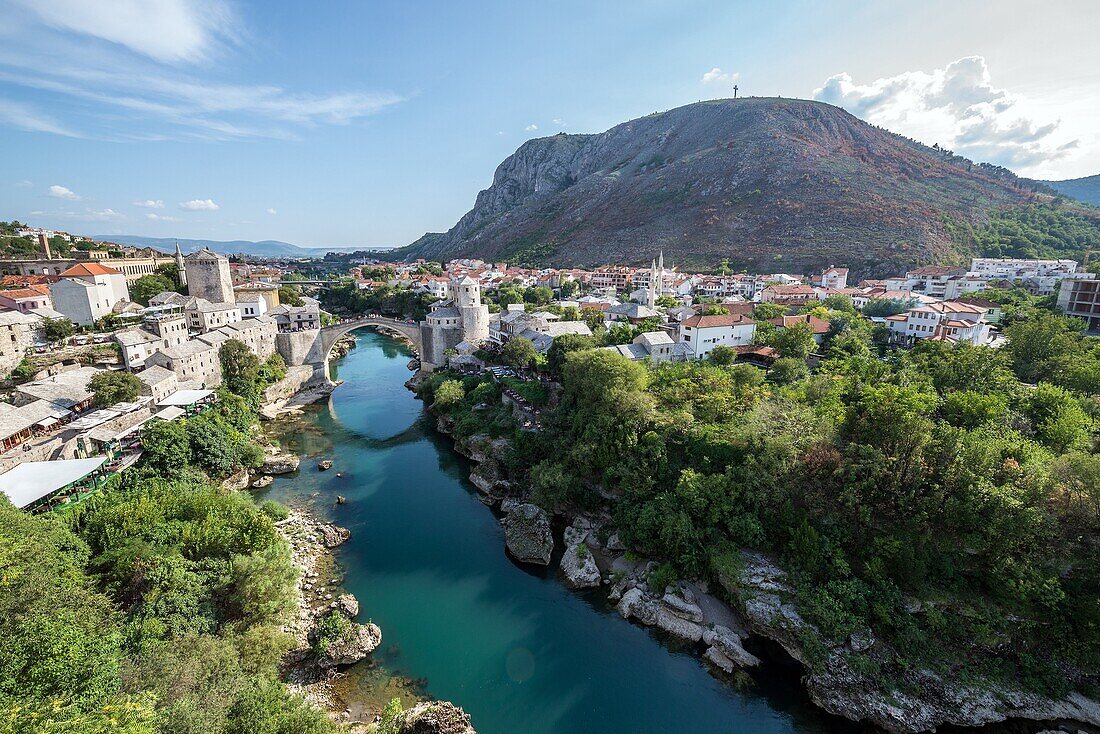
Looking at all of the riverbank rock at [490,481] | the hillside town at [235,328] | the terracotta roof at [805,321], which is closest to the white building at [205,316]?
the hillside town at [235,328]

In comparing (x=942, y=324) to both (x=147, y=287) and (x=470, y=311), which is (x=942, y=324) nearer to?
(x=470, y=311)

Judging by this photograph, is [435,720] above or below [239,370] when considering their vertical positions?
below

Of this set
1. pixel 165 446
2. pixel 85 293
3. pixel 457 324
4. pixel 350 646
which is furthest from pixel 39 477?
pixel 457 324

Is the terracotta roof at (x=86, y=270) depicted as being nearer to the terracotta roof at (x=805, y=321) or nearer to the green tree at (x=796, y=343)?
the green tree at (x=796, y=343)

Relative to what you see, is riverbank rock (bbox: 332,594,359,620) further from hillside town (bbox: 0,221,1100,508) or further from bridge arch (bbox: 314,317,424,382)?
bridge arch (bbox: 314,317,424,382)

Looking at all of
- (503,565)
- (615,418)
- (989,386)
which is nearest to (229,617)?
(503,565)

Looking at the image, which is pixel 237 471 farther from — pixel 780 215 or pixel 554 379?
pixel 780 215
